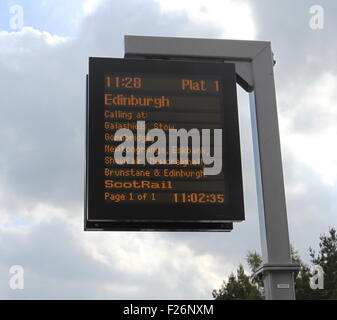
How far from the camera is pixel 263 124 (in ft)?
33.9

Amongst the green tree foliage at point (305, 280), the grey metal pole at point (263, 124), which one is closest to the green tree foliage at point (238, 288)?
the green tree foliage at point (305, 280)

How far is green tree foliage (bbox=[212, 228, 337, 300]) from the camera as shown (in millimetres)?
35250

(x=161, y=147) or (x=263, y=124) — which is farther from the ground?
(x=263, y=124)

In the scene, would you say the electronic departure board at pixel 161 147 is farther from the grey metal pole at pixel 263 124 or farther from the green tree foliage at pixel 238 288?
the green tree foliage at pixel 238 288

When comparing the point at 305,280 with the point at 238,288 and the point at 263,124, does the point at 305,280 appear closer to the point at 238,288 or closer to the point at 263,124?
the point at 238,288

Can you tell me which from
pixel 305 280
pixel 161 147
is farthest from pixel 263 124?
pixel 305 280

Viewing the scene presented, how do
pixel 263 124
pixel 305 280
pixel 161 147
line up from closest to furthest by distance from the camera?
pixel 161 147 → pixel 263 124 → pixel 305 280

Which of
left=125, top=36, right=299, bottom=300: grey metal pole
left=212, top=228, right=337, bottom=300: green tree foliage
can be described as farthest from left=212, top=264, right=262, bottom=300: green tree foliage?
left=125, top=36, right=299, bottom=300: grey metal pole

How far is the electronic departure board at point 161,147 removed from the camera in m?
9.02

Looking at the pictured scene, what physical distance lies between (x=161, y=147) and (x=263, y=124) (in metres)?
2.04

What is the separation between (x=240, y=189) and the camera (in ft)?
30.9
